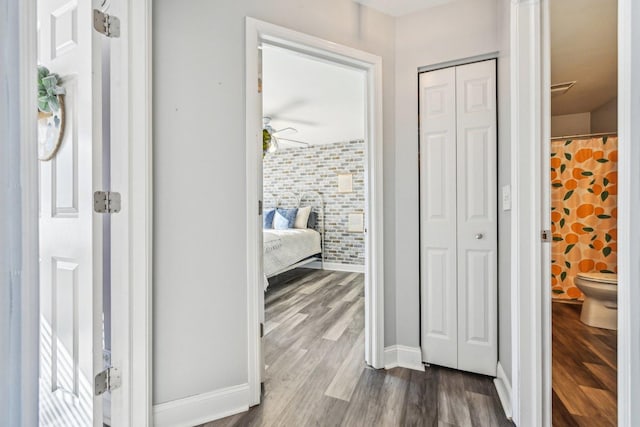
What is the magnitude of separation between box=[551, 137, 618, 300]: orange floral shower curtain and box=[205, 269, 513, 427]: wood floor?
2368 millimetres

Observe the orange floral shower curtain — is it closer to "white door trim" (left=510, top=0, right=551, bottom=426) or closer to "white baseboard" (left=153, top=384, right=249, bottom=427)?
"white door trim" (left=510, top=0, right=551, bottom=426)

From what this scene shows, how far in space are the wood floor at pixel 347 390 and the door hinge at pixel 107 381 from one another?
1.76ft

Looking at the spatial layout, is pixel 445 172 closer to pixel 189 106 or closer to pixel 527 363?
pixel 527 363

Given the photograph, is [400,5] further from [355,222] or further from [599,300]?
[355,222]

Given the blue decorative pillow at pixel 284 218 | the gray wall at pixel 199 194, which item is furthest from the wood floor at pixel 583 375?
the blue decorative pillow at pixel 284 218

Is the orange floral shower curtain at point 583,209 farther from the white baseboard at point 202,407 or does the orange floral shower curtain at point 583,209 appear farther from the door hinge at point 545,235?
the white baseboard at point 202,407

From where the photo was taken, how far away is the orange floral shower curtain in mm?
3262

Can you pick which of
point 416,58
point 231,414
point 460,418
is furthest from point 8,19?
point 416,58

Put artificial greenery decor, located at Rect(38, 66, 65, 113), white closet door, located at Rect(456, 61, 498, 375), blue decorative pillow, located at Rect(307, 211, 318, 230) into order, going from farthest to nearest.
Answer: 1. blue decorative pillow, located at Rect(307, 211, 318, 230)
2. white closet door, located at Rect(456, 61, 498, 375)
3. artificial greenery decor, located at Rect(38, 66, 65, 113)

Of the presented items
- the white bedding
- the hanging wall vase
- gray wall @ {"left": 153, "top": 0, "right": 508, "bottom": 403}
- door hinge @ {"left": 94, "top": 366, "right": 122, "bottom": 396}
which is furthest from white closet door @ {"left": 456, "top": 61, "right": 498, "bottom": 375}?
the white bedding

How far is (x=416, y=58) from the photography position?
6.83 feet

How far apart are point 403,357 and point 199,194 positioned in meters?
1.71

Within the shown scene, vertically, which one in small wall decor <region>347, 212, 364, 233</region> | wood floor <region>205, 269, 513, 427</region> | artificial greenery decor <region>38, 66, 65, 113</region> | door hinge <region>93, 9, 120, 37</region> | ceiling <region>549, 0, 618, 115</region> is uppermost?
ceiling <region>549, 0, 618, 115</region>

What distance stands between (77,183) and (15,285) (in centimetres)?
125
